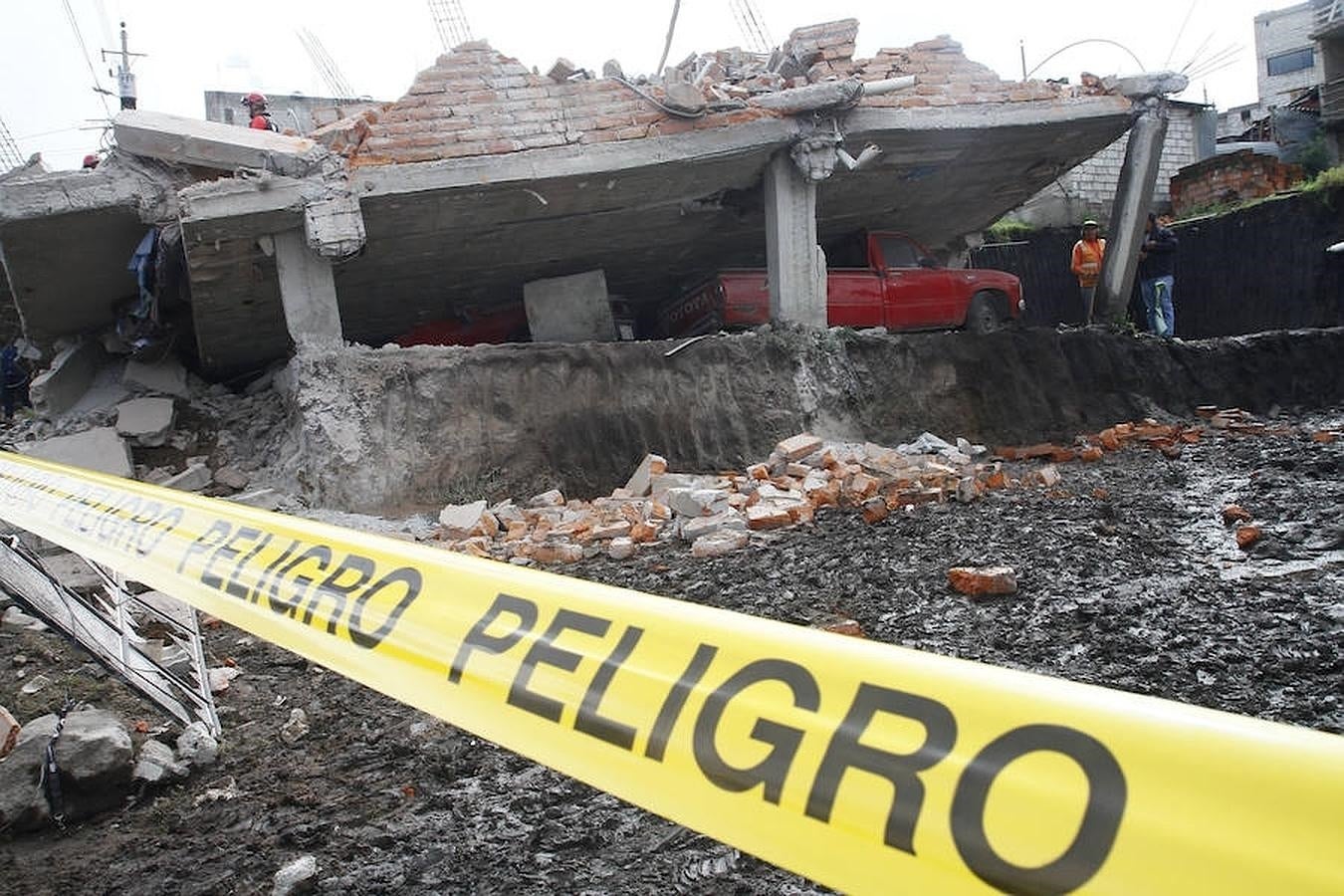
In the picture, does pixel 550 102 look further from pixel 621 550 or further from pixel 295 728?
pixel 295 728

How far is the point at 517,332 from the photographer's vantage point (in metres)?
11.6

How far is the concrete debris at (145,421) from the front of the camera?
921 centimetres

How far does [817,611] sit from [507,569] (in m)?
3.52

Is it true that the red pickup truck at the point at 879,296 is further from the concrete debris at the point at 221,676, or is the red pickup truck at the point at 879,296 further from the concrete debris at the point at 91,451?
the concrete debris at the point at 221,676

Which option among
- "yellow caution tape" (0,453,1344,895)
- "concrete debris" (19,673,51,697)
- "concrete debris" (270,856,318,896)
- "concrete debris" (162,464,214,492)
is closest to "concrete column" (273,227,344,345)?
"concrete debris" (162,464,214,492)

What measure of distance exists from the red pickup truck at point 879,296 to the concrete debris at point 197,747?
25.7ft

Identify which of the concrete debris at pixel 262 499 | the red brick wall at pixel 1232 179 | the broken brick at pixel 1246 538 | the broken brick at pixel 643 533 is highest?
the red brick wall at pixel 1232 179

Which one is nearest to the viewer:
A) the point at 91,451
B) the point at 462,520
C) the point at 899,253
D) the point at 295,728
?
the point at 295,728

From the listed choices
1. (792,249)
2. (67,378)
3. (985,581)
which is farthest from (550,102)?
(985,581)

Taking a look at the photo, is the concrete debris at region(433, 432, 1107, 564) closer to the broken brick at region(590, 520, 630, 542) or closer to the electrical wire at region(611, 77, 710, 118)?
the broken brick at region(590, 520, 630, 542)

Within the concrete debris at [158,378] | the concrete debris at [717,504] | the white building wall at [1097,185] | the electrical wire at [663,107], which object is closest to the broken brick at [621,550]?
the concrete debris at [717,504]

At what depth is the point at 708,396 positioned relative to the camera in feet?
31.4

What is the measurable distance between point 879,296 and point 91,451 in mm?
8701

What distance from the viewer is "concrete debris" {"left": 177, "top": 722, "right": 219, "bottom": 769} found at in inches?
150
